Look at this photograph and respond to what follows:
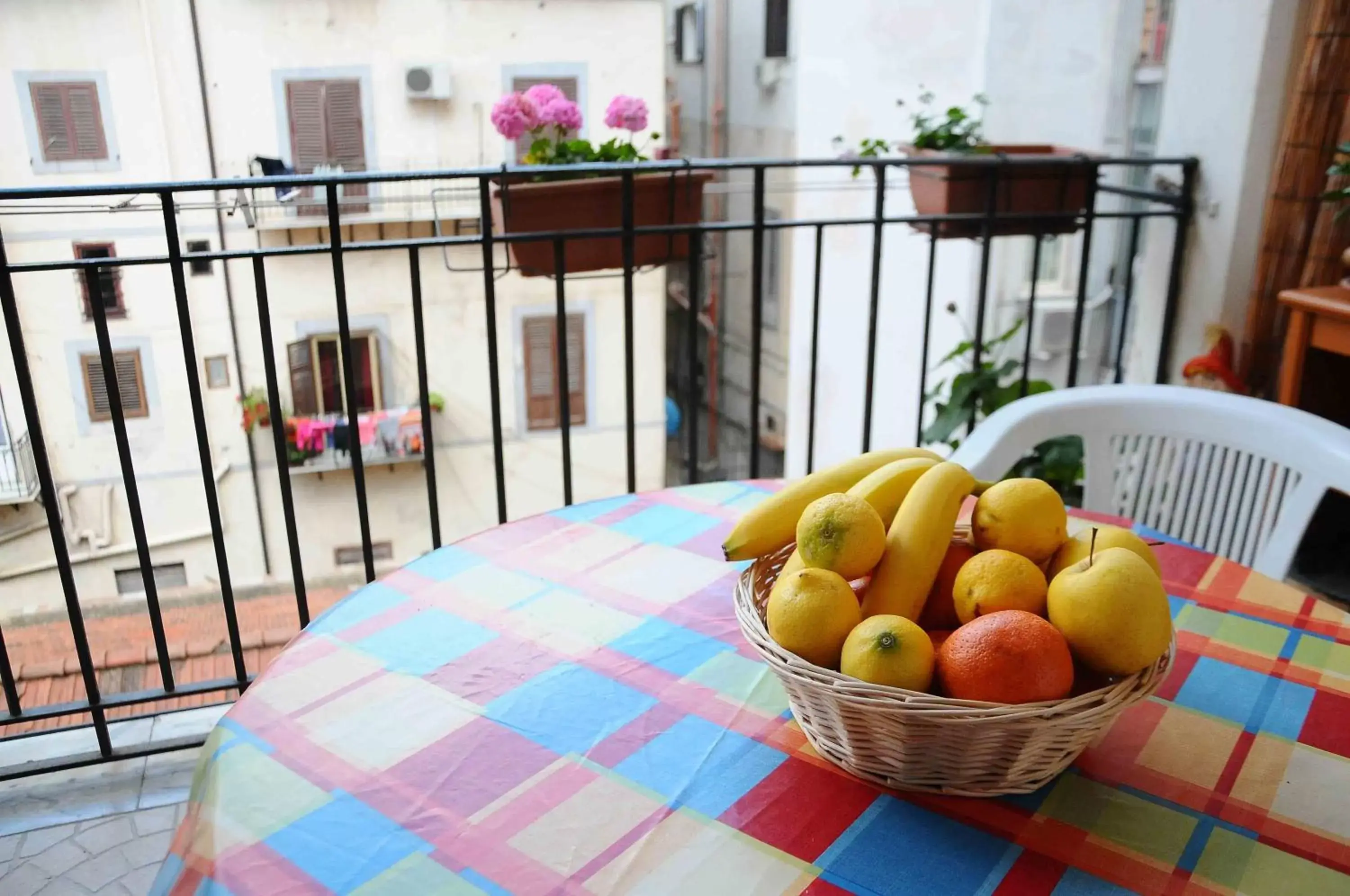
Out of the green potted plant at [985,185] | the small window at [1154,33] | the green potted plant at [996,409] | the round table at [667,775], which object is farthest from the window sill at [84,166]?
the small window at [1154,33]

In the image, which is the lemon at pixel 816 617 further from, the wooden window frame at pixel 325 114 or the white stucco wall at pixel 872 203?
the wooden window frame at pixel 325 114

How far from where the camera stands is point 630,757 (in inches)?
30.7

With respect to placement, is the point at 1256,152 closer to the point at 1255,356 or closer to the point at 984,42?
the point at 1255,356

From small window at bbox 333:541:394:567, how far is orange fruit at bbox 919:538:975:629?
5.07 meters

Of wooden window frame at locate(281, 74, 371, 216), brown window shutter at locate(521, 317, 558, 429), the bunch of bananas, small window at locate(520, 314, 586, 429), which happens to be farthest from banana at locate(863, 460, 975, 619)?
brown window shutter at locate(521, 317, 558, 429)

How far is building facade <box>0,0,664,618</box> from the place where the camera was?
3674mm

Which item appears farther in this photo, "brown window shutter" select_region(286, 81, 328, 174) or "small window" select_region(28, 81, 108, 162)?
"brown window shutter" select_region(286, 81, 328, 174)

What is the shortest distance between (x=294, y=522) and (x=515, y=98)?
3.67 ft

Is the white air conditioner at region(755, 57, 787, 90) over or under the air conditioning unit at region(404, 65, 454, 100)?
over

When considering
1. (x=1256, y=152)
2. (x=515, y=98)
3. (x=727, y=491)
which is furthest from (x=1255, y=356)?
(x=515, y=98)

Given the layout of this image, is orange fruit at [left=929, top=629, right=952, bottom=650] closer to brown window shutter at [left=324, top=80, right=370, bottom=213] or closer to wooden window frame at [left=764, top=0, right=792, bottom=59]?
brown window shutter at [left=324, top=80, right=370, bottom=213]

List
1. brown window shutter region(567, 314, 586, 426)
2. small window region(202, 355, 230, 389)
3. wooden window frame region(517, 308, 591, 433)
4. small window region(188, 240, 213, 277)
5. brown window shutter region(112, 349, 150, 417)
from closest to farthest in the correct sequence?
1. small window region(188, 240, 213, 277)
2. brown window shutter region(112, 349, 150, 417)
3. small window region(202, 355, 230, 389)
4. wooden window frame region(517, 308, 591, 433)
5. brown window shutter region(567, 314, 586, 426)

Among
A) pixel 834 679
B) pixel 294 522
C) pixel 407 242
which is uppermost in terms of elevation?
pixel 407 242

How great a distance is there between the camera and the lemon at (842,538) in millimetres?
751
